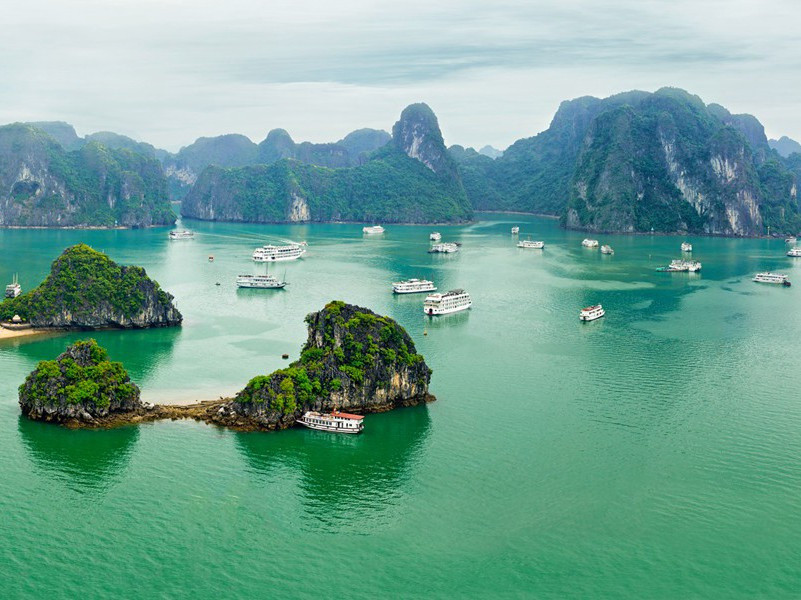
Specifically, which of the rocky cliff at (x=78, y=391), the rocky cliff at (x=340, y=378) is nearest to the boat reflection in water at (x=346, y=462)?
the rocky cliff at (x=340, y=378)

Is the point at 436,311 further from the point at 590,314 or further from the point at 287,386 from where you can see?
the point at 287,386

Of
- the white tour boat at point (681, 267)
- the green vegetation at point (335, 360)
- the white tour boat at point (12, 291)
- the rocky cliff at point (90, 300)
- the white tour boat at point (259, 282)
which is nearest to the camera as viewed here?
the green vegetation at point (335, 360)

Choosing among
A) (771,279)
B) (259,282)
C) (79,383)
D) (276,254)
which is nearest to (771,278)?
(771,279)

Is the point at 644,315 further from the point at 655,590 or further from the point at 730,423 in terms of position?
the point at 655,590

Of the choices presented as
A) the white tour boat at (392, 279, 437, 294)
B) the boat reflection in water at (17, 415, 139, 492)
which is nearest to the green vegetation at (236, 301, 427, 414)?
the boat reflection in water at (17, 415, 139, 492)

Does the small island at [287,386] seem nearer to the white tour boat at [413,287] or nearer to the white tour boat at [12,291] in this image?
the white tour boat at [12,291]

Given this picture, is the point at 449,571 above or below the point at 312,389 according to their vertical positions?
below

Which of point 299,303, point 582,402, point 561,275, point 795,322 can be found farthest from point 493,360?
point 561,275
